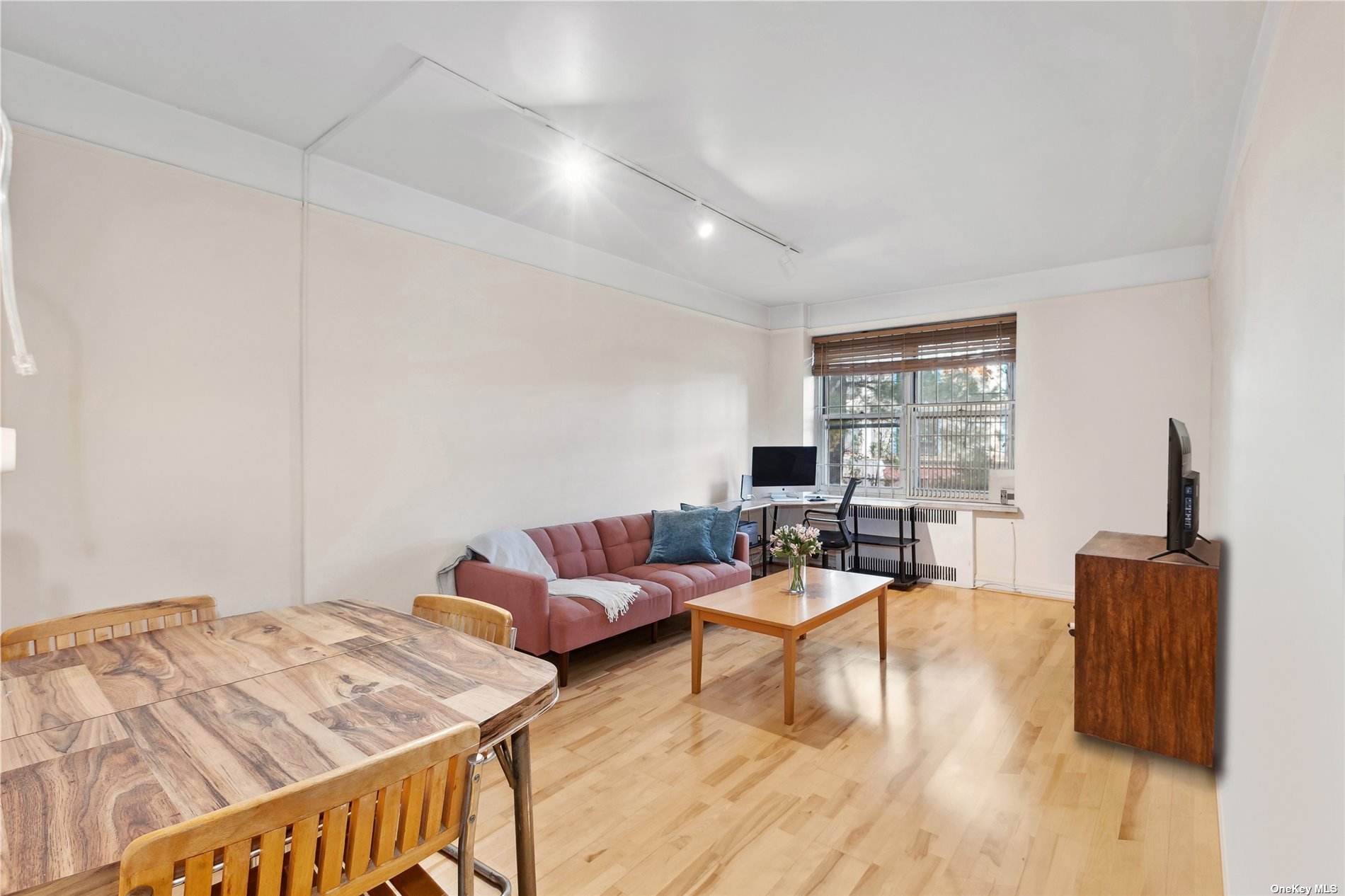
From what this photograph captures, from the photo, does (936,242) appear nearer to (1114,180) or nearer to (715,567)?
(1114,180)

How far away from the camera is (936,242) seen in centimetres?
466

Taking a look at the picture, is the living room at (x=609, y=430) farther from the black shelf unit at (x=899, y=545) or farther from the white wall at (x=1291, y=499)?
the black shelf unit at (x=899, y=545)

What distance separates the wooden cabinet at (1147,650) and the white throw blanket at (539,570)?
2.33 metres

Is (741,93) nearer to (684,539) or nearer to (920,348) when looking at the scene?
(684,539)

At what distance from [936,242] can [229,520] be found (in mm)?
4773

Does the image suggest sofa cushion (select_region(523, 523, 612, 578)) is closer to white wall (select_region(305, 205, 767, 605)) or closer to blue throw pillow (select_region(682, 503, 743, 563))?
white wall (select_region(305, 205, 767, 605))

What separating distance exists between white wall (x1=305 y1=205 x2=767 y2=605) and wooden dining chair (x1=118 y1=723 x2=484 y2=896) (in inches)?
101

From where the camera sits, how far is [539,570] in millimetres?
4039

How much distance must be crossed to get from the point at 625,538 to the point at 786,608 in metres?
1.71

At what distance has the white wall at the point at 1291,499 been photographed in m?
1.01

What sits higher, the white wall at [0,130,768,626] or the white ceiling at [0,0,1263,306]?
the white ceiling at [0,0,1263,306]

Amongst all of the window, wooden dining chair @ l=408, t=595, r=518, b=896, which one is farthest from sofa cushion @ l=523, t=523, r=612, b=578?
the window

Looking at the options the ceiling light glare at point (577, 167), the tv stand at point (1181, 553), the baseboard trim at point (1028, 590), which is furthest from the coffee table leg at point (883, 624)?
the ceiling light glare at point (577, 167)

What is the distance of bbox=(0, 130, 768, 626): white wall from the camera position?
255 cm
